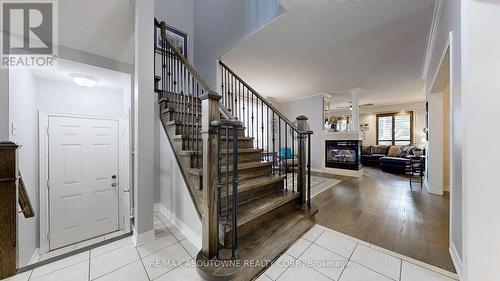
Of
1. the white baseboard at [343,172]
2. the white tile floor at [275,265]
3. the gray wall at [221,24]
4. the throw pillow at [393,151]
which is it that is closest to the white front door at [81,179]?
the white tile floor at [275,265]

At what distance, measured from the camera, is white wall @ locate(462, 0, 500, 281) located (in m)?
1.20

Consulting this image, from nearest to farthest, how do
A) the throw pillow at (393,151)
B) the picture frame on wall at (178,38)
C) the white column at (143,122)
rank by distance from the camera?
the white column at (143,122) < the picture frame on wall at (178,38) < the throw pillow at (393,151)

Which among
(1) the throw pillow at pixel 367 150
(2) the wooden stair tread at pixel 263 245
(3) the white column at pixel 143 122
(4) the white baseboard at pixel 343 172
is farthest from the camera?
(1) the throw pillow at pixel 367 150

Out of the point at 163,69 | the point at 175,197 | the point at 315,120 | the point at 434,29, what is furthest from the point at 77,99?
the point at 315,120

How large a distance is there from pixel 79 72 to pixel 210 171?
2695 mm

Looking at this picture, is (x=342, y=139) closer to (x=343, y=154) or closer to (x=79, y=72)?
(x=343, y=154)

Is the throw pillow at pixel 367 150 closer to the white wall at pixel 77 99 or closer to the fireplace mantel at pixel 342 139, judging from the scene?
the fireplace mantel at pixel 342 139

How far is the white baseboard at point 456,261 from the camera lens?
1.36 metres

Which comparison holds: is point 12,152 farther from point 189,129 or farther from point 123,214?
point 123,214

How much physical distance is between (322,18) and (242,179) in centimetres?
236

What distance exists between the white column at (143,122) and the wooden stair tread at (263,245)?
2.60ft

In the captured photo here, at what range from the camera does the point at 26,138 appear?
92.4 inches

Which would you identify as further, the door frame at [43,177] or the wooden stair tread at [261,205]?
the door frame at [43,177]

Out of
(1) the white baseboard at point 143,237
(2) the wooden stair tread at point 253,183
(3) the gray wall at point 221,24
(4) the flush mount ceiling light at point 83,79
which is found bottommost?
(1) the white baseboard at point 143,237
